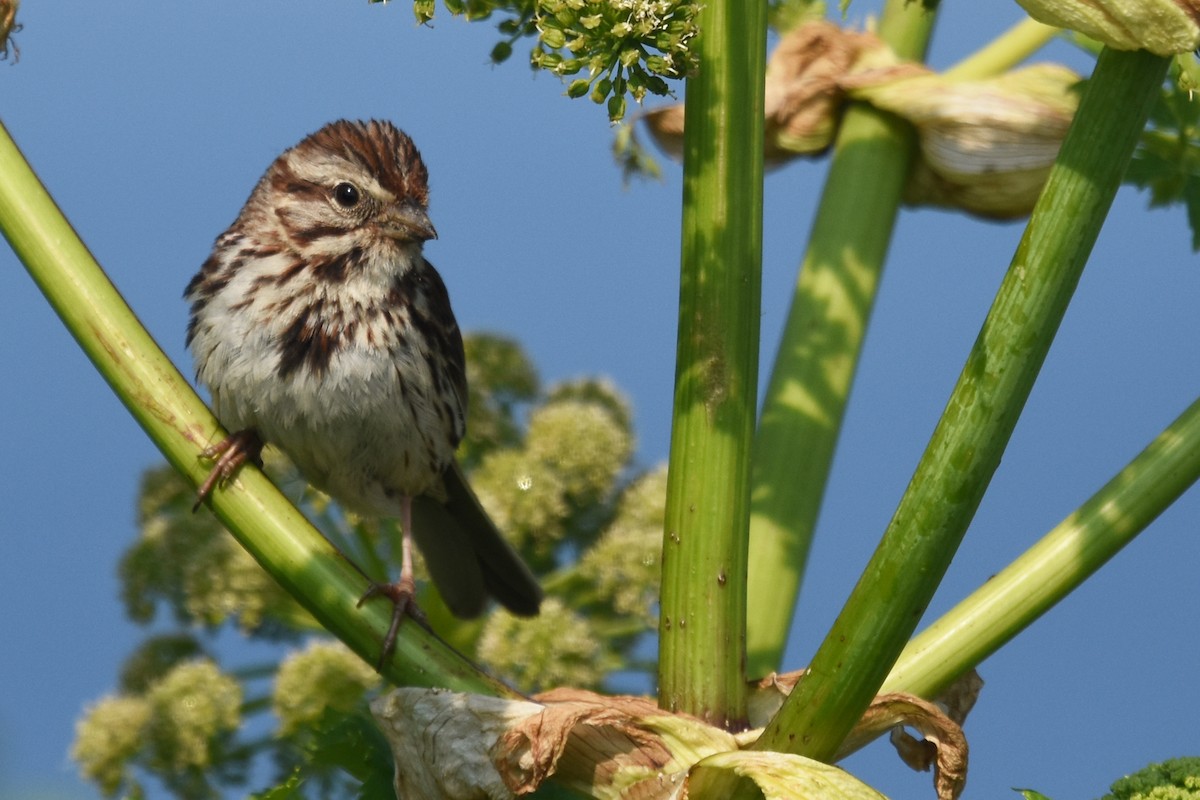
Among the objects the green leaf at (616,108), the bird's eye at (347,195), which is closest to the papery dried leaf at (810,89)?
the bird's eye at (347,195)

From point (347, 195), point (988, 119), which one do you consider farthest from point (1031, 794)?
point (347, 195)

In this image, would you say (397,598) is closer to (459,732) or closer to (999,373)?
(459,732)

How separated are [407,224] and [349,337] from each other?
29 cm

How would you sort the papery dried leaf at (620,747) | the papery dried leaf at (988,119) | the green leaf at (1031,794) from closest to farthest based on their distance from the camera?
1. the green leaf at (1031,794)
2. the papery dried leaf at (620,747)
3. the papery dried leaf at (988,119)

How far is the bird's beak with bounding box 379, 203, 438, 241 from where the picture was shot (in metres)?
3.28

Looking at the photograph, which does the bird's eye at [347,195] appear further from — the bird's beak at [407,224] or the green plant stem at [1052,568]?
the green plant stem at [1052,568]

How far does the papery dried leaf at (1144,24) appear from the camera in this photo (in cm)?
183

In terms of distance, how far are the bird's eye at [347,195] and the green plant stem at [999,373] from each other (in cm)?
189

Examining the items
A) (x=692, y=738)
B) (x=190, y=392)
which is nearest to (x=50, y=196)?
(x=190, y=392)

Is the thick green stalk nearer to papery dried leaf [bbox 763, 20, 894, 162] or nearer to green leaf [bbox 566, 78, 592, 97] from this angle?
green leaf [bbox 566, 78, 592, 97]

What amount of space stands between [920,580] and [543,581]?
1.62 metres

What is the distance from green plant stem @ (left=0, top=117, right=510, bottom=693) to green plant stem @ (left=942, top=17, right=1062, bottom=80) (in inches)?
80.4

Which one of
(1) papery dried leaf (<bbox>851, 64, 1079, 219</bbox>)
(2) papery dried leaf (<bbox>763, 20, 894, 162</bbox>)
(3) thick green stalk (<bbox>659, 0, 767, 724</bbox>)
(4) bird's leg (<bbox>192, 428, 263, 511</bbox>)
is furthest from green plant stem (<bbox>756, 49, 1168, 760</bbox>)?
(2) papery dried leaf (<bbox>763, 20, 894, 162</bbox>)

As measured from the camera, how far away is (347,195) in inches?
136
